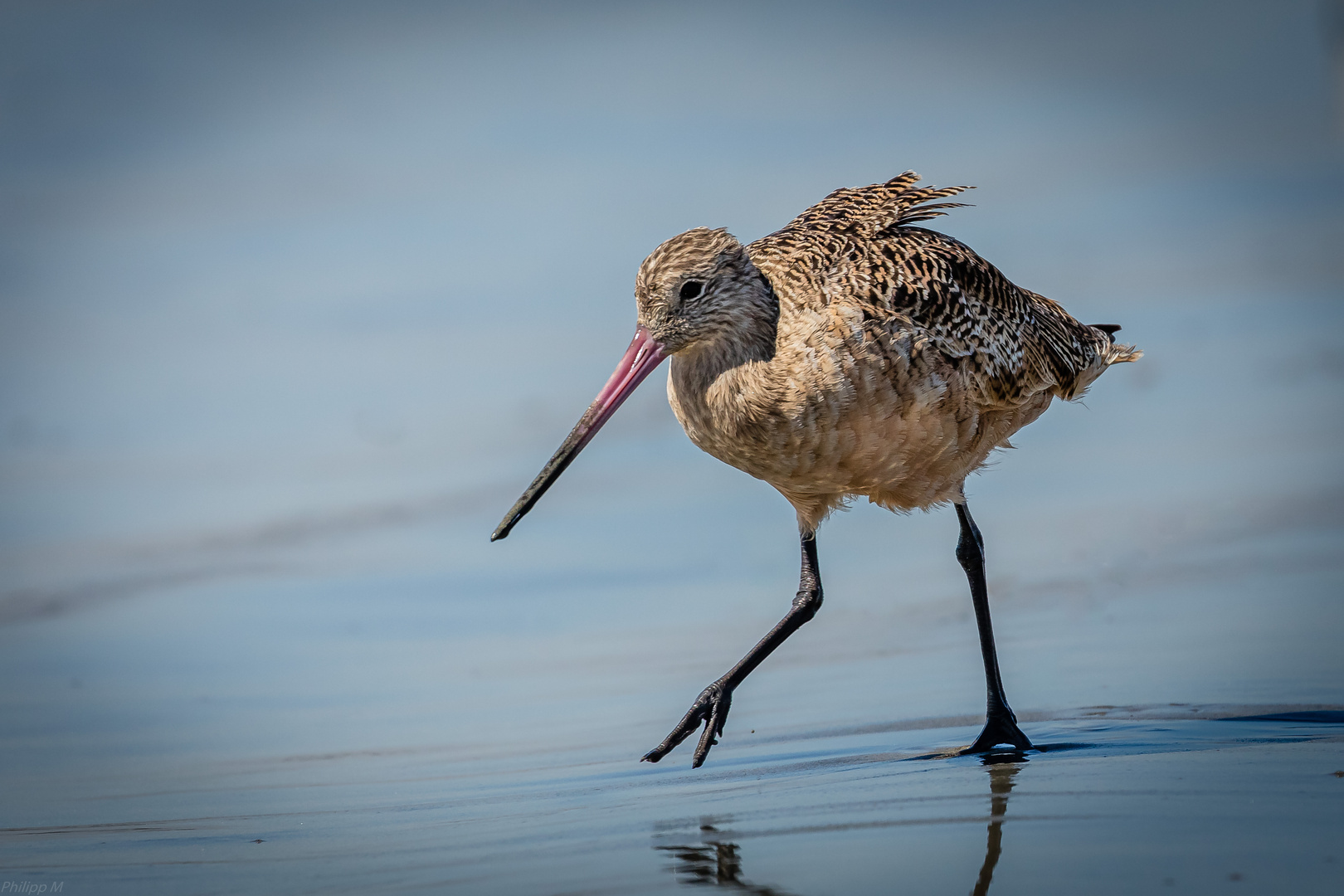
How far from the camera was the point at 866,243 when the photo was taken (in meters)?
5.27

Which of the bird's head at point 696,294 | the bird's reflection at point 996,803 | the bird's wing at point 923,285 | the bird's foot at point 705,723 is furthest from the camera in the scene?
the bird's wing at point 923,285

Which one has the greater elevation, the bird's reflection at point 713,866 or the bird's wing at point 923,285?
the bird's wing at point 923,285

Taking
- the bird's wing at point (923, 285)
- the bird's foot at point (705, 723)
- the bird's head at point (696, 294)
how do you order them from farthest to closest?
the bird's wing at point (923, 285) → the bird's foot at point (705, 723) → the bird's head at point (696, 294)

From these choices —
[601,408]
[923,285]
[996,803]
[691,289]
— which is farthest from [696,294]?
[996,803]

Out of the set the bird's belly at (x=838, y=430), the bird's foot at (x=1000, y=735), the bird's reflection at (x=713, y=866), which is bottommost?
the bird's reflection at (x=713, y=866)

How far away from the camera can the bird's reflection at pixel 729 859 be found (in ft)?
10.6

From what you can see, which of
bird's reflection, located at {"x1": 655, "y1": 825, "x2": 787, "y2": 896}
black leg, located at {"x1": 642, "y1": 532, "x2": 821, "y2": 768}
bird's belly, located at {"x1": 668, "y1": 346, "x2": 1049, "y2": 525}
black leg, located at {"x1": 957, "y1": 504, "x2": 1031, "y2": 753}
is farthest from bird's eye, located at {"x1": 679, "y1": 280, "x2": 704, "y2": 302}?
bird's reflection, located at {"x1": 655, "y1": 825, "x2": 787, "y2": 896}

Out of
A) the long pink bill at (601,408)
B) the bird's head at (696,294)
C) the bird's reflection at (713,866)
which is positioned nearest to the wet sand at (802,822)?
the bird's reflection at (713,866)

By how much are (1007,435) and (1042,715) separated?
1.15 m

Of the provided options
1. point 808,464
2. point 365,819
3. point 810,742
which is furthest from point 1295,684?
point 365,819

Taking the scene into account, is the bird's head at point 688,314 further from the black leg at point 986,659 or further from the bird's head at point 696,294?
the black leg at point 986,659

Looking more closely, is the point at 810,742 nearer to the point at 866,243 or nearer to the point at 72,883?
the point at 866,243

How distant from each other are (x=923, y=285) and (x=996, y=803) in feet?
6.63

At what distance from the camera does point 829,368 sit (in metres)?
4.70
